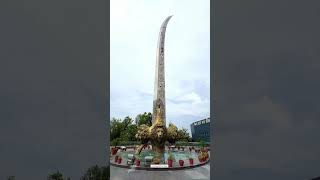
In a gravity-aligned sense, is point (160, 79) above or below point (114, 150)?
above

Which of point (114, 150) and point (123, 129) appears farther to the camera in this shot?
point (123, 129)

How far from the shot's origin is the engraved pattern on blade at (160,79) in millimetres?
13695

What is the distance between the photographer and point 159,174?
12.2 meters

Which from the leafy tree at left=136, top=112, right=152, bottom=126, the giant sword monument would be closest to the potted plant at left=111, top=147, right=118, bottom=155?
the giant sword monument

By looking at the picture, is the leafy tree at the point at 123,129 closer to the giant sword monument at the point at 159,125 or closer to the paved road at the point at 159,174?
the giant sword monument at the point at 159,125

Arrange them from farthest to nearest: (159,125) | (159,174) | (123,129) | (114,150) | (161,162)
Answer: (123,129)
(114,150)
(159,125)
(161,162)
(159,174)

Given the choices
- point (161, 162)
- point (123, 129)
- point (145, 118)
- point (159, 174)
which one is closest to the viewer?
point (159, 174)

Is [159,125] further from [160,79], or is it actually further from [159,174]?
[159,174]

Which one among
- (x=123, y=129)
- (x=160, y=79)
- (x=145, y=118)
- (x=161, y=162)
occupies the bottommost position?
(x=161, y=162)
